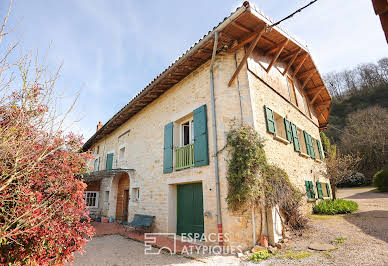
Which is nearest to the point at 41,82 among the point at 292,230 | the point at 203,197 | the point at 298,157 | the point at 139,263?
the point at 139,263

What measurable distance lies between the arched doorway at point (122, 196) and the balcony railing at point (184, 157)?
4.39 metres

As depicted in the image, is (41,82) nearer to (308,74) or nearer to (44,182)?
(44,182)

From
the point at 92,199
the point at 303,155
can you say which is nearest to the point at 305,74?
the point at 303,155

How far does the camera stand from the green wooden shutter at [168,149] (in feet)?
22.3

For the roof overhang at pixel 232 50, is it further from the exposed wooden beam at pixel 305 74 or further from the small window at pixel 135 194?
the small window at pixel 135 194

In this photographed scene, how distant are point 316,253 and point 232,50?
568cm

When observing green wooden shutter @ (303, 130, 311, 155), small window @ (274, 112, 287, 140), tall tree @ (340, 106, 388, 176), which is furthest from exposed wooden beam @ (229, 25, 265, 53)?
tall tree @ (340, 106, 388, 176)

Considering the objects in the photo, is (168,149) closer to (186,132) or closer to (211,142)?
(186,132)

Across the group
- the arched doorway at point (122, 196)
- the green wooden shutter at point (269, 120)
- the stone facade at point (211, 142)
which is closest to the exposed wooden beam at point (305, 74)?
the stone facade at point (211, 142)

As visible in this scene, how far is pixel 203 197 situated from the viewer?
17.6ft

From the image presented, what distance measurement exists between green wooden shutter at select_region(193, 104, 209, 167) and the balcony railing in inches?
17.3

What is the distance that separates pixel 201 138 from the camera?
5.83 m

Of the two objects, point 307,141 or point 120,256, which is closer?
point 120,256

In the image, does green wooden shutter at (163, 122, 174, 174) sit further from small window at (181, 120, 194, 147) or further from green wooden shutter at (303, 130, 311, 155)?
green wooden shutter at (303, 130, 311, 155)
